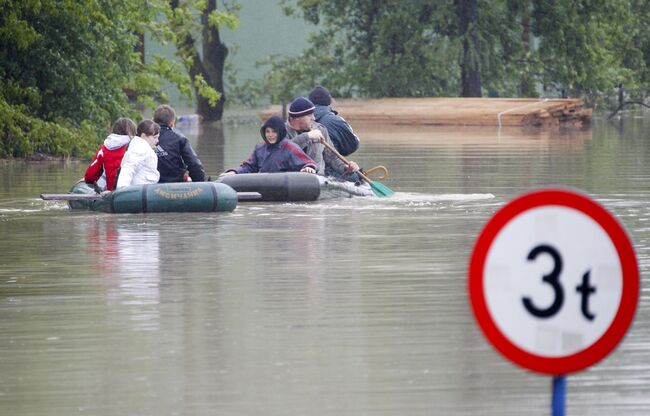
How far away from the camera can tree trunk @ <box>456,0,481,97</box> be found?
50.6 m

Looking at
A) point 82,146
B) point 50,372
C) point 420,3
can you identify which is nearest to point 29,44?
point 82,146

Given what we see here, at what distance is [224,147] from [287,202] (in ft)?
55.1

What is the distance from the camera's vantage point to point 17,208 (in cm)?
1873

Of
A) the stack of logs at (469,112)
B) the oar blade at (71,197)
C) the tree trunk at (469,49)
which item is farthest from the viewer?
the tree trunk at (469,49)

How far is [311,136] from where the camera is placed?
2064cm

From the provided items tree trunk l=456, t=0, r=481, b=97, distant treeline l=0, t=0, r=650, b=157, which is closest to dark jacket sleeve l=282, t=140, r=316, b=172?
distant treeline l=0, t=0, r=650, b=157

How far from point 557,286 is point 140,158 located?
12961 millimetres

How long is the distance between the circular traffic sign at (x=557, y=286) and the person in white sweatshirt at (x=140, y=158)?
1272 cm

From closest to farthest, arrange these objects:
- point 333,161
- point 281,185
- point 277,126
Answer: point 281,185
point 277,126
point 333,161

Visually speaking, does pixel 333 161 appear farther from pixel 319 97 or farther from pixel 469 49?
pixel 469 49

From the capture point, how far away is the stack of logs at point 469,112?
4725 cm

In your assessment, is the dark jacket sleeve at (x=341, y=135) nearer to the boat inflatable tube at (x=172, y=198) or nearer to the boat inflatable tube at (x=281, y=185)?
the boat inflatable tube at (x=281, y=185)

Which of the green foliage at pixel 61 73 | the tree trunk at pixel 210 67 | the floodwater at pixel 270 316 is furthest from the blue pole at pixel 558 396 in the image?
the tree trunk at pixel 210 67

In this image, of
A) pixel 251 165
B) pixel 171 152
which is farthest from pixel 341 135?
pixel 171 152
